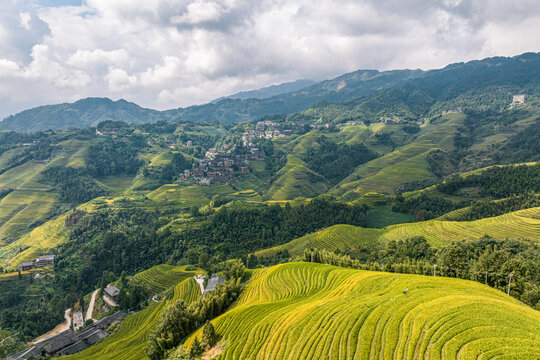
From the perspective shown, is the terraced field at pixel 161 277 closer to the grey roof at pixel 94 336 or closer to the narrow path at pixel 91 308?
the narrow path at pixel 91 308

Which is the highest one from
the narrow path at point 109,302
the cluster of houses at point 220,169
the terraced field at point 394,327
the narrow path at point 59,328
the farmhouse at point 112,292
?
the cluster of houses at point 220,169

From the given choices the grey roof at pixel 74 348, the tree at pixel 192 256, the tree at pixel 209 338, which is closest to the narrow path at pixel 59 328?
the grey roof at pixel 74 348

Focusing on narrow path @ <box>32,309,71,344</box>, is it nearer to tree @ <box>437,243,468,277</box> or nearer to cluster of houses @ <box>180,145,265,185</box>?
tree @ <box>437,243,468,277</box>

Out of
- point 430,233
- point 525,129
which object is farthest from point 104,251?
point 525,129

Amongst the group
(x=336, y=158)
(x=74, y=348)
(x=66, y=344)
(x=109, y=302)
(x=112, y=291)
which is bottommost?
(x=109, y=302)

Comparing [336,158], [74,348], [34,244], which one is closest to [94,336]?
[74,348]

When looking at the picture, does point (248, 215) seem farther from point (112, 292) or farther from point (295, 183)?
point (295, 183)
